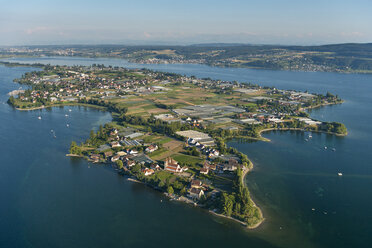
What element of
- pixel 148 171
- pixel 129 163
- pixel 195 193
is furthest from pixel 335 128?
pixel 129 163

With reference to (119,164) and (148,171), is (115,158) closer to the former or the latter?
(119,164)

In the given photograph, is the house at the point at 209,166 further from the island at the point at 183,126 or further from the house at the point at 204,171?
the house at the point at 204,171

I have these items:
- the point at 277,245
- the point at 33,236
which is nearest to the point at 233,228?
the point at 277,245

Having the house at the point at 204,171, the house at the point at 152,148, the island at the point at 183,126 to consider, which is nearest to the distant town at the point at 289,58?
the island at the point at 183,126

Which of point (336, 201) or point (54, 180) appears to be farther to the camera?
point (54, 180)

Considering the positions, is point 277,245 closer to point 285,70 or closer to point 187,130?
point 187,130

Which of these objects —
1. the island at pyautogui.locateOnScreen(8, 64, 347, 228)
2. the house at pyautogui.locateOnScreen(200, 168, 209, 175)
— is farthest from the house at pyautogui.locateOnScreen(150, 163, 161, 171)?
the house at pyautogui.locateOnScreen(200, 168, 209, 175)
